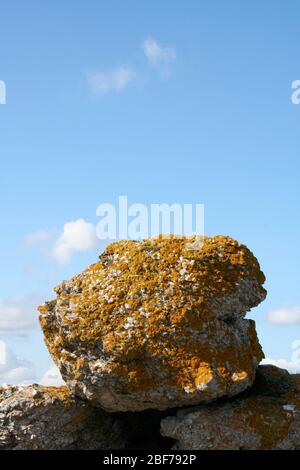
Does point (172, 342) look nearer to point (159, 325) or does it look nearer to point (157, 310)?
point (159, 325)

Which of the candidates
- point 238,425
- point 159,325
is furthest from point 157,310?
point 238,425

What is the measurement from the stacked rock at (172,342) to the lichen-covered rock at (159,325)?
2cm

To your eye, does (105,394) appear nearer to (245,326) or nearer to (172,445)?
(172,445)

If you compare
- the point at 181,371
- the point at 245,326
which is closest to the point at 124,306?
the point at 181,371

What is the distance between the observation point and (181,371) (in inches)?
442

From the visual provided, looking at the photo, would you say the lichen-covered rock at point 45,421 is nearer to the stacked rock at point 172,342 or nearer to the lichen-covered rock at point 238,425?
the stacked rock at point 172,342

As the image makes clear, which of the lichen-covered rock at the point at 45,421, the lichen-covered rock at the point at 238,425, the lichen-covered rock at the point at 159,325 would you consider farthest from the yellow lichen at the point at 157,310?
the lichen-covered rock at the point at 45,421

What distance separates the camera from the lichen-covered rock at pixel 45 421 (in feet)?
40.2

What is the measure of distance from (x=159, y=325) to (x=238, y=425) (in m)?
2.42

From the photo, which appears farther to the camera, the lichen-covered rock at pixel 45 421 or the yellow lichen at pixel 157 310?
the lichen-covered rock at pixel 45 421

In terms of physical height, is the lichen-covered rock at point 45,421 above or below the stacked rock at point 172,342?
below

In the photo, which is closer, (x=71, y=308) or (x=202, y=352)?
(x=202, y=352)
